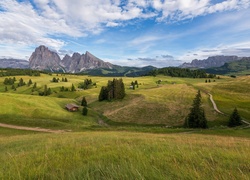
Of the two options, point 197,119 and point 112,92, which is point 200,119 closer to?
point 197,119

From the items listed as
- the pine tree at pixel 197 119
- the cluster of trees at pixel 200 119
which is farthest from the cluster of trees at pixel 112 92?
the cluster of trees at pixel 200 119

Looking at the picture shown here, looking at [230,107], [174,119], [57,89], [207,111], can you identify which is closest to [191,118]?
[174,119]

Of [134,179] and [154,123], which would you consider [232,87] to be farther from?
[134,179]

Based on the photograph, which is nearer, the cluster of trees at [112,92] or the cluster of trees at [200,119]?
the cluster of trees at [200,119]

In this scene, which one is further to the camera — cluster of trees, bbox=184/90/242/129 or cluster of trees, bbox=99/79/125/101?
cluster of trees, bbox=99/79/125/101

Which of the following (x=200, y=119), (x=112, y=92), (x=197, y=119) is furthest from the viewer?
(x=112, y=92)

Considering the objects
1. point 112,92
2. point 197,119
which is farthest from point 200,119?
point 112,92

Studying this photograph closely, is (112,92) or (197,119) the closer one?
(197,119)

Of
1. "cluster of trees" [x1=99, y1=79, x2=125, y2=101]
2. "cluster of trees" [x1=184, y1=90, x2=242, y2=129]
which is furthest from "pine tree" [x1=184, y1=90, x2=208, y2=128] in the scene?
"cluster of trees" [x1=99, y1=79, x2=125, y2=101]

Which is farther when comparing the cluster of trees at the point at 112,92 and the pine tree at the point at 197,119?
the cluster of trees at the point at 112,92

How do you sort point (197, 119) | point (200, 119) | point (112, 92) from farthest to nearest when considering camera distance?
point (112, 92) < point (197, 119) < point (200, 119)

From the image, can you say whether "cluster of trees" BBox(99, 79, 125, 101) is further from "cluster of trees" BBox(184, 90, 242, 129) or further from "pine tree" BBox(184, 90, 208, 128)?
"cluster of trees" BBox(184, 90, 242, 129)

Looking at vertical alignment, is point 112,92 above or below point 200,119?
above

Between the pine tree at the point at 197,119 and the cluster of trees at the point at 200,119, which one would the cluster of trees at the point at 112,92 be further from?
the cluster of trees at the point at 200,119
